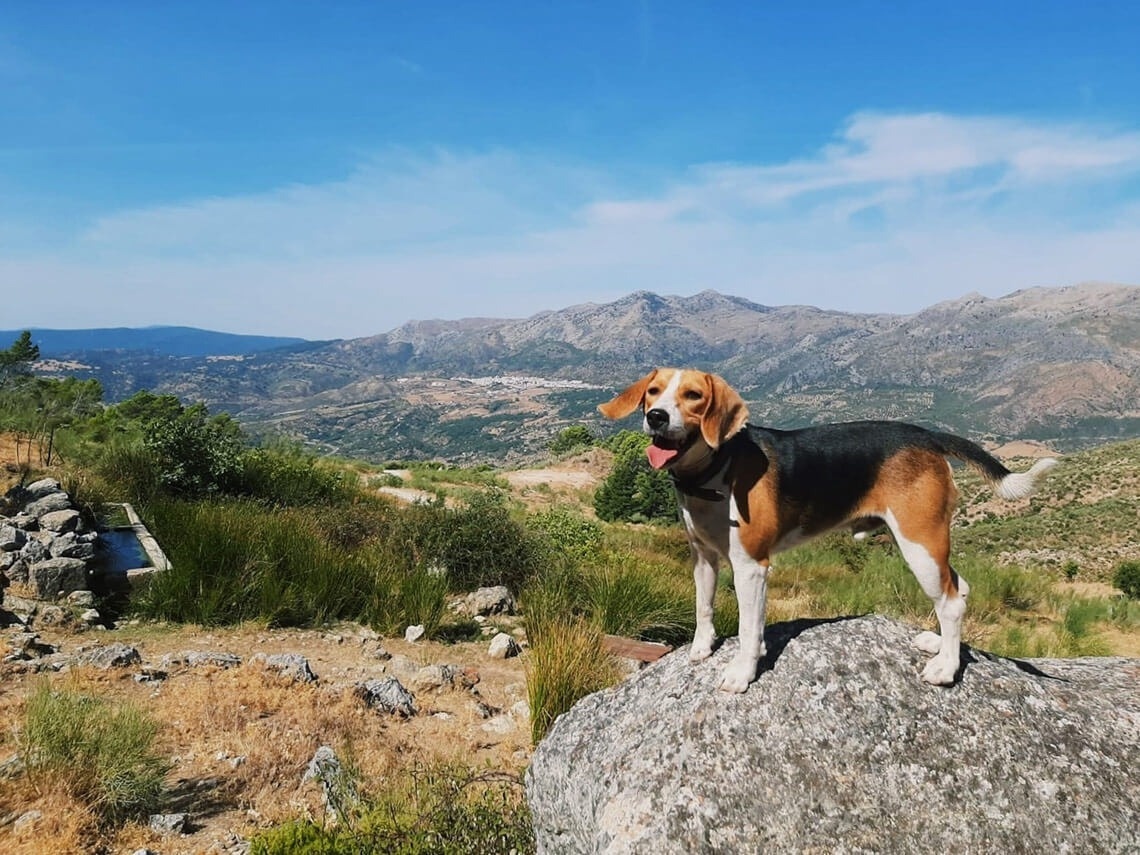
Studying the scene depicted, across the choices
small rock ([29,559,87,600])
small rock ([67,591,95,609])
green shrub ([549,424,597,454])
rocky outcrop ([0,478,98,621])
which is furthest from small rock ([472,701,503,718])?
green shrub ([549,424,597,454])

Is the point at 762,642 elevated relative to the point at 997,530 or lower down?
elevated

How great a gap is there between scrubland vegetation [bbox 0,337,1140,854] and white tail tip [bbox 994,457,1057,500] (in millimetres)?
3191

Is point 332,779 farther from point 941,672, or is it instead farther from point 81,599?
point 81,599

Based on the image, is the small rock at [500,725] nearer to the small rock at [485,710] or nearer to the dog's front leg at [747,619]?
the small rock at [485,710]

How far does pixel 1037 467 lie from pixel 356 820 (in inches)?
170

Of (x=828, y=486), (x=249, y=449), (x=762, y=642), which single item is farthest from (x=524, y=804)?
(x=249, y=449)

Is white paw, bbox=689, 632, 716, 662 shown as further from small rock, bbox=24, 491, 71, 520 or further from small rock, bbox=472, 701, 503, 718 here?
small rock, bbox=24, 491, 71, 520

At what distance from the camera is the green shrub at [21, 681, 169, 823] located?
4512mm

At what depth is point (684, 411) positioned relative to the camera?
3270 mm

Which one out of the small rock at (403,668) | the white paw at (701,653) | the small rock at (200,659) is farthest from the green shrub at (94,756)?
the white paw at (701,653)

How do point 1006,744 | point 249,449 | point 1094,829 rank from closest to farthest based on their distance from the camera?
1. point 1094,829
2. point 1006,744
3. point 249,449

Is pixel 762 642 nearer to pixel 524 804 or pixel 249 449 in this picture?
pixel 524 804

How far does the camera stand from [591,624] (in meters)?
8.27

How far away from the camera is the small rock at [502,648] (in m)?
8.88
